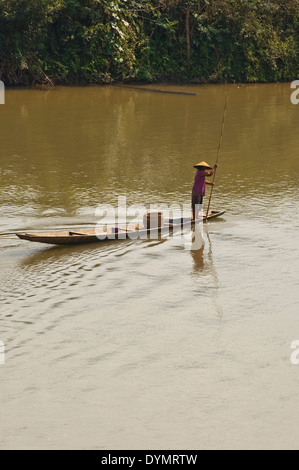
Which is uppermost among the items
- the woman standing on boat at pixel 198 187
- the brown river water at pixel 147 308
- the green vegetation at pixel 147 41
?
the green vegetation at pixel 147 41

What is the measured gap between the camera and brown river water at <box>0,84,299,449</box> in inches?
278

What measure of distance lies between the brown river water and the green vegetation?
8590mm

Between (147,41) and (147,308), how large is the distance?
850 inches

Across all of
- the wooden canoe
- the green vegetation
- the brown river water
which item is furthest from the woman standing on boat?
the green vegetation

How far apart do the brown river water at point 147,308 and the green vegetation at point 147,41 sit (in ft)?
28.2

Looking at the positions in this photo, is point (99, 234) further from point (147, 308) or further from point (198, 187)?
point (147, 308)

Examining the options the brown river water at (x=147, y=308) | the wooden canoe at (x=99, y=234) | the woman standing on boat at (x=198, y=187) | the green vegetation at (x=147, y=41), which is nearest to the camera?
the brown river water at (x=147, y=308)

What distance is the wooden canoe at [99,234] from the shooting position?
11039mm

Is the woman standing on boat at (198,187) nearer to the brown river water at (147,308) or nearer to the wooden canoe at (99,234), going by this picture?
the wooden canoe at (99,234)

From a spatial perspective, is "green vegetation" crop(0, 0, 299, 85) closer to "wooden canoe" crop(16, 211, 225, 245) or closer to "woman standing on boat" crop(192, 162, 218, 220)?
"woman standing on boat" crop(192, 162, 218, 220)

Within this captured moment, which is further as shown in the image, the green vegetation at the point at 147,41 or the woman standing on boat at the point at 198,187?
the green vegetation at the point at 147,41

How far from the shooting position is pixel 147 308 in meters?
9.60

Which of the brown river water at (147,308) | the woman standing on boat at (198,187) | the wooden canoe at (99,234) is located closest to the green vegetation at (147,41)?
the brown river water at (147,308)

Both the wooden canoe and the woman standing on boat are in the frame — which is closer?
the wooden canoe
